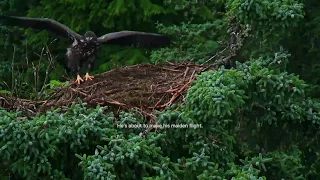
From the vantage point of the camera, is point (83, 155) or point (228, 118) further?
point (228, 118)

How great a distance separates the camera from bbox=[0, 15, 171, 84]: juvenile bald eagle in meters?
7.67

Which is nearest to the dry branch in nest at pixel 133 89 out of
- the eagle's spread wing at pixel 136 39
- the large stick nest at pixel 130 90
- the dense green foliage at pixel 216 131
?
the large stick nest at pixel 130 90

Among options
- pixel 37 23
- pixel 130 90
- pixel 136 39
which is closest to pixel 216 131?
pixel 130 90

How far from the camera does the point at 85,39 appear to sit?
805cm

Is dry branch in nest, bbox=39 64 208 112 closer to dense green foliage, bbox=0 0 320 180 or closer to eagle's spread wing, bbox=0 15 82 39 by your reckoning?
dense green foliage, bbox=0 0 320 180

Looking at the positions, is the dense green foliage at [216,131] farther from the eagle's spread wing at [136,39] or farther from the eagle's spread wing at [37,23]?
the eagle's spread wing at [136,39]

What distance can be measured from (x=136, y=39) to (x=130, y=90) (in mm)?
1560

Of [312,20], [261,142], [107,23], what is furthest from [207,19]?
[261,142]

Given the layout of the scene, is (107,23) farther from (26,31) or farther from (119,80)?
(119,80)

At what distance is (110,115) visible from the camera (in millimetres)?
5723

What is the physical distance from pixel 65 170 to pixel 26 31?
27.6 feet

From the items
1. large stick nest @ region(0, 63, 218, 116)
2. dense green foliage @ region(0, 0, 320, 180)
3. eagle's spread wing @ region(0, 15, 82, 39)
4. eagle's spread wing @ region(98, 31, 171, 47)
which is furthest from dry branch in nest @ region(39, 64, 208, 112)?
eagle's spread wing @ region(0, 15, 82, 39)

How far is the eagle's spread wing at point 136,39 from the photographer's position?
7.79m

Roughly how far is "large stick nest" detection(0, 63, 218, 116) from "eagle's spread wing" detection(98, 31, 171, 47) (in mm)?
587
